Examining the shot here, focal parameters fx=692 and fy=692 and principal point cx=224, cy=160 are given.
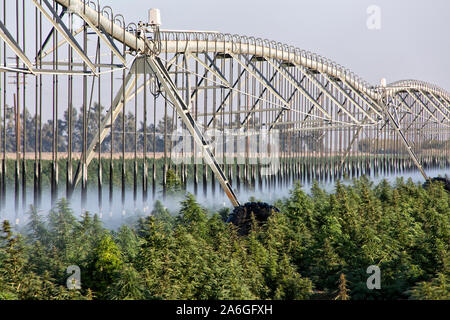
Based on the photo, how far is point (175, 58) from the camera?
86.3ft

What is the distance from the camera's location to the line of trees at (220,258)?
12.1m

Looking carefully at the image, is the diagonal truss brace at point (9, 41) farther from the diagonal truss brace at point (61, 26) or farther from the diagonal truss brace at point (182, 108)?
the diagonal truss brace at point (182, 108)

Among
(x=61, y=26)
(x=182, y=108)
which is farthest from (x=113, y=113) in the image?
(x=61, y=26)

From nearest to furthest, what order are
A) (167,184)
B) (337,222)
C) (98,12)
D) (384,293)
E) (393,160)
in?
(384,293)
(337,222)
(98,12)
(167,184)
(393,160)

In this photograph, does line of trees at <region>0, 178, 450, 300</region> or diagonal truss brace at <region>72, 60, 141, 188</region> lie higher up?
diagonal truss brace at <region>72, 60, 141, 188</region>

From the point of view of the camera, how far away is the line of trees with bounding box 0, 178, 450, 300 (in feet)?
39.7

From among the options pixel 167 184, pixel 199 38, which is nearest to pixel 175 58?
pixel 199 38

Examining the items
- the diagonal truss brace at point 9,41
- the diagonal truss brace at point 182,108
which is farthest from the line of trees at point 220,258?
the diagonal truss brace at point 182,108

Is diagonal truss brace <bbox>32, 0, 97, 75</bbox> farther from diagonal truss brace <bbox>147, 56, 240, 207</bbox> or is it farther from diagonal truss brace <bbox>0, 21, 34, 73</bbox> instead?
diagonal truss brace <bbox>147, 56, 240, 207</bbox>

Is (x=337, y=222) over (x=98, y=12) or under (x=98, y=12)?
under

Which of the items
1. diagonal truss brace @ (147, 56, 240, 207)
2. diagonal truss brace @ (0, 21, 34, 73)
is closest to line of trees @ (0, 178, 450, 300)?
diagonal truss brace @ (0, 21, 34, 73)

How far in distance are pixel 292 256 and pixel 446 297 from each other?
539 centimetres

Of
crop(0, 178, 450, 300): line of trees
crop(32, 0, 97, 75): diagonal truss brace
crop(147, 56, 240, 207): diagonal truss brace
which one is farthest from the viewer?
crop(147, 56, 240, 207): diagonal truss brace

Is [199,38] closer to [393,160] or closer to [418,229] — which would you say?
[418,229]
